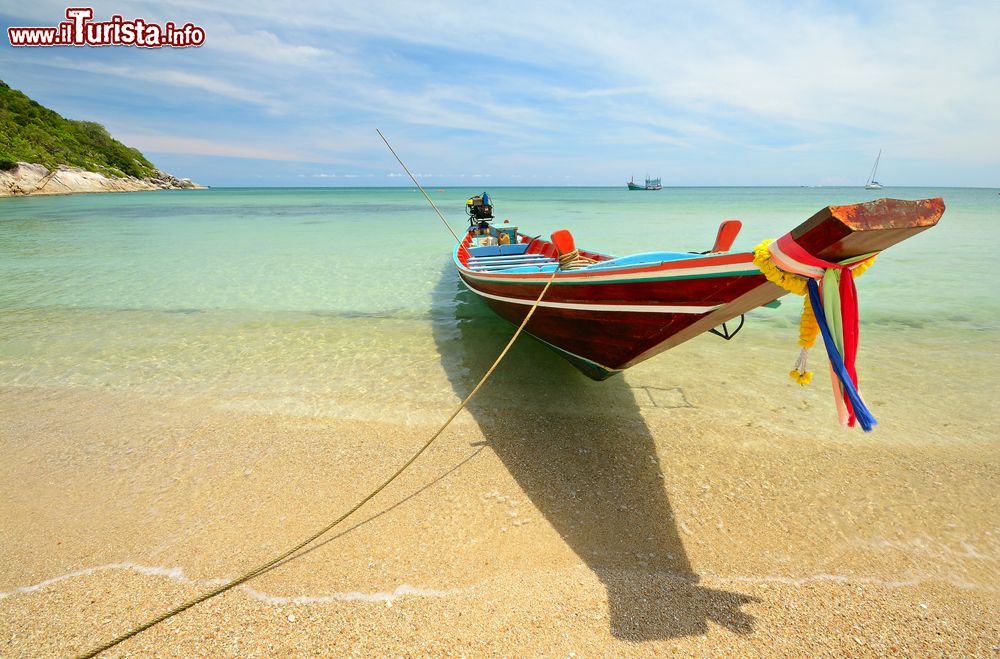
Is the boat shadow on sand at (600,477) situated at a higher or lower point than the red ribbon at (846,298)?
lower

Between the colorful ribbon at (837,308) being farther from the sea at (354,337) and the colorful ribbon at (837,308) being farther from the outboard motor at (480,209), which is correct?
the outboard motor at (480,209)

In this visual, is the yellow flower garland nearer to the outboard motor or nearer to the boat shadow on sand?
the boat shadow on sand

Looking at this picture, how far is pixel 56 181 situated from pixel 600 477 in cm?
8536

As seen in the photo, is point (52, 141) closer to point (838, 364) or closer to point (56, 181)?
point (56, 181)

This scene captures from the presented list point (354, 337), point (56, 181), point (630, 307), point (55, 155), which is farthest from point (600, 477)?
point (55, 155)

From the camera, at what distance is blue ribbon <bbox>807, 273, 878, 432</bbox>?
2.43 meters

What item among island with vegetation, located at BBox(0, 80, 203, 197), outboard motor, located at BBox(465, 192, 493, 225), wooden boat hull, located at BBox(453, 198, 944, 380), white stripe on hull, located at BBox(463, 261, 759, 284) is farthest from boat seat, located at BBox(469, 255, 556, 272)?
island with vegetation, located at BBox(0, 80, 203, 197)

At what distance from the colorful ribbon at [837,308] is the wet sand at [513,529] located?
162 centimetres

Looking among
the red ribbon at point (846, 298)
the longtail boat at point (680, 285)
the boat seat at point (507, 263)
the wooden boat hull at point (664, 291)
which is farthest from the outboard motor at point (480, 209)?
the red ribbon at point (846, 298)

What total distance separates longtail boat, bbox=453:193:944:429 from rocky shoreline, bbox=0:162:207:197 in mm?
74476

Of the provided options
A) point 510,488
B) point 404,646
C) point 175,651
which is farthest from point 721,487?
point 175,651

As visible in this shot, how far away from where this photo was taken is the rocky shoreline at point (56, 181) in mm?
51875

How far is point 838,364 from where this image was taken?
99.5 inches

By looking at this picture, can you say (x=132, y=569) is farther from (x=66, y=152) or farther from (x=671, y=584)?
Result: (x=66, y=152)
